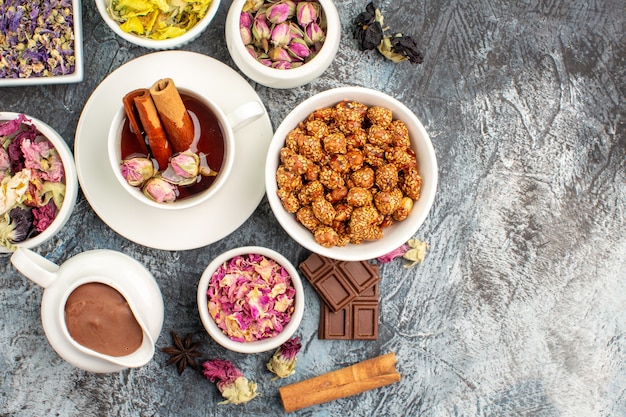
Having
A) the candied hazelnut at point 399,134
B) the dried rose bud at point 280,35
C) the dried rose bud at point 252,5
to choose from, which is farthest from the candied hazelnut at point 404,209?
the dried rose bud at point 252,5

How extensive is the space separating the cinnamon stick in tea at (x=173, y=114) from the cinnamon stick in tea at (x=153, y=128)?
0.04 feet

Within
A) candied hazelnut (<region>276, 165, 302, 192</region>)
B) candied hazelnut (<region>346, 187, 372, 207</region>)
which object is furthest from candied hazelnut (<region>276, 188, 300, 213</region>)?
candied hazelnut (<region>346, 187, 372, 207</region>)

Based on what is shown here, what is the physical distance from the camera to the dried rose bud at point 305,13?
1358mm

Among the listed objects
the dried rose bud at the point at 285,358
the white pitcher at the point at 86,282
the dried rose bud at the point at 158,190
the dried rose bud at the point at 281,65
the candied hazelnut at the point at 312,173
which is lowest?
the dried rose bud at the point at 285,358

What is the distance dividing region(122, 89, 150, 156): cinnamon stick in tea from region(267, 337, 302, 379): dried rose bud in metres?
0.56

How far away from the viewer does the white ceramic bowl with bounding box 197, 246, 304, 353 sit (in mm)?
1373

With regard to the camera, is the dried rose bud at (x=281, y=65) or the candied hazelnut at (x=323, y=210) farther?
the dried rose bud at (x=281, y=65)

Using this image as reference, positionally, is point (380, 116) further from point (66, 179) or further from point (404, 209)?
point (66, 179)

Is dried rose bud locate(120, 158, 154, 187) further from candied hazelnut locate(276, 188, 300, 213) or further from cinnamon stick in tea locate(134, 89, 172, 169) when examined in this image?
candied hazelnut locate(276, 188, 300, 213)

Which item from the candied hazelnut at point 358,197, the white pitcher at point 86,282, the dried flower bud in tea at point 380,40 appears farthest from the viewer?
the dried flower bud in tea at point 380,40

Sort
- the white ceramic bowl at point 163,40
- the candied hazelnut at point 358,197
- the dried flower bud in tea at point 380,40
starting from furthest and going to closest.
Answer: the dried flower bud in tea at point 380,40
the white ceramic bowl at point 163,40
the candied hazelnut at point 358,197

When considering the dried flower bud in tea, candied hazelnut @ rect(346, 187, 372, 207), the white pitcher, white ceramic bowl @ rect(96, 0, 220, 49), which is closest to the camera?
the white pitcher

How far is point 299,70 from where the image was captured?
1.35 metres

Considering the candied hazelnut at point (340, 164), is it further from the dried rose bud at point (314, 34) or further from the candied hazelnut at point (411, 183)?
the dried rose bud at point (314, 34)
